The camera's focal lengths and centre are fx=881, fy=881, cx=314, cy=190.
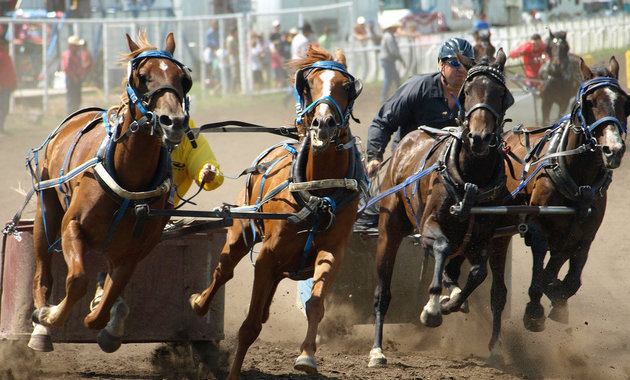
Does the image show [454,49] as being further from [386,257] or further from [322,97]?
[322,97]

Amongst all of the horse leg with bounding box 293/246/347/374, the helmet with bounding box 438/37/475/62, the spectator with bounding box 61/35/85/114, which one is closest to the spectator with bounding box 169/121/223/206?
the horse leg with bounding box 293/246/347/374

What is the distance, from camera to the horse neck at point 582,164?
19.5 feet

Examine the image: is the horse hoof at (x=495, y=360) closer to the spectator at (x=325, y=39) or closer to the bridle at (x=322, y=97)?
the bridle at (x=322, y=97)

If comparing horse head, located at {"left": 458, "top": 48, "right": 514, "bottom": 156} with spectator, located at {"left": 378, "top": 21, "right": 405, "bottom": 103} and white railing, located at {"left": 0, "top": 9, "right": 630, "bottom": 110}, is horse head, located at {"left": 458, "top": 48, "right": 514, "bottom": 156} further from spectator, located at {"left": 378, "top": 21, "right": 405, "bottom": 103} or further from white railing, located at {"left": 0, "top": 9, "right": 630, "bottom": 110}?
spectator, located at {"left": 378, "top": 21, "right": 405, "bottom": 103}

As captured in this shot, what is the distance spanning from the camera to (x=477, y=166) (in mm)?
5703

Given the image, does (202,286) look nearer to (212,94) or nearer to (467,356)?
(467,356)

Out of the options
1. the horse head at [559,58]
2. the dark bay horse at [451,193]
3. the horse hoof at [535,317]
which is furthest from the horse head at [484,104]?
the horse head at [559,58]

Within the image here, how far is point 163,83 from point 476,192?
213cm

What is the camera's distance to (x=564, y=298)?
6.21 metres

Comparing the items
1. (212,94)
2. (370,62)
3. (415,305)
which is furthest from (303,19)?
(415,305)

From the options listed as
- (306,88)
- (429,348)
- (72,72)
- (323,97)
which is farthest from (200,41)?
(323,97)

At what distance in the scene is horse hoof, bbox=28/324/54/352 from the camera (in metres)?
5.24

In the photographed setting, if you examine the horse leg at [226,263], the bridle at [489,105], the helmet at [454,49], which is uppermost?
the helmet at [454,49]

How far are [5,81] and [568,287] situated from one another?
41.5 feet
